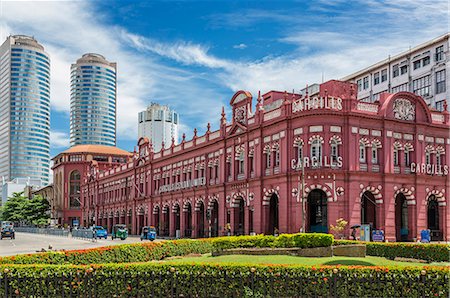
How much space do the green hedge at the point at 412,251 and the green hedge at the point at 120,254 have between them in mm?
8774

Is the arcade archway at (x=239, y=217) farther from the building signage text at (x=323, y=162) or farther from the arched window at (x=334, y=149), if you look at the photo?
the arched window at (x=334, y=149)

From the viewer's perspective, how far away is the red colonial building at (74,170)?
5197 inches

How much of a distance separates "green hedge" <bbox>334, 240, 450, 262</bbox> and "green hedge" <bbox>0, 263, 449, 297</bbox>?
14.6m

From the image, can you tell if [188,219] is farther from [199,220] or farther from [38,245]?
[38,245]

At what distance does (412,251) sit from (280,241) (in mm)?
7262

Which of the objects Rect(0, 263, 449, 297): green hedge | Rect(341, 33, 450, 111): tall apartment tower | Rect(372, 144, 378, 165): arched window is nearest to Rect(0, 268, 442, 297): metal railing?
Rect(0, 263, 449, 297): green hedge

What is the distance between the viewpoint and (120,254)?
2641 cm

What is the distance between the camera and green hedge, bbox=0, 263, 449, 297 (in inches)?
614

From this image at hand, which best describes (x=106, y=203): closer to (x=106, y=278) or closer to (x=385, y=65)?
(x=385, y=65)

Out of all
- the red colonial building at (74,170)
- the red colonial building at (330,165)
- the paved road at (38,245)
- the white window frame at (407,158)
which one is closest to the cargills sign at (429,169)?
the red colonial building at (330,165)

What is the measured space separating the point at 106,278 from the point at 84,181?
11217 cm

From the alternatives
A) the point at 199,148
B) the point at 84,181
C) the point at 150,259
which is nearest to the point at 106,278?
the point at 150,259

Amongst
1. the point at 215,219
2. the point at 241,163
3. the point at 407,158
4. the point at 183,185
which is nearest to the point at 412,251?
the point at 407,158

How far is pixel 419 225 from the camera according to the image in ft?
169
